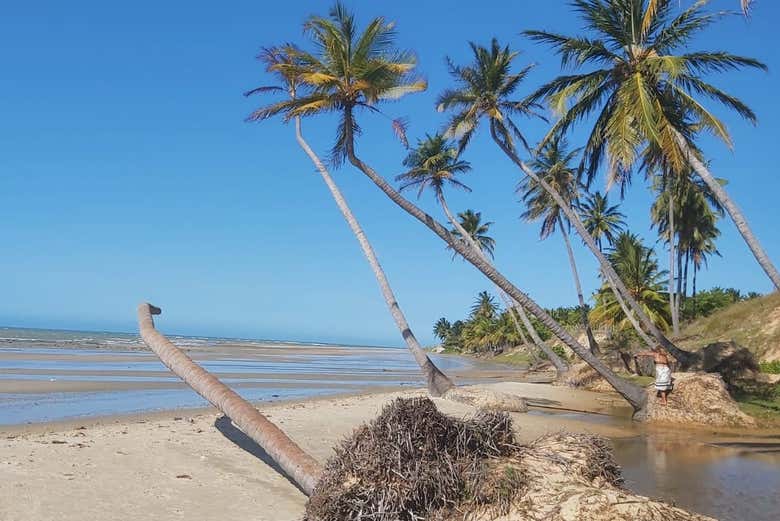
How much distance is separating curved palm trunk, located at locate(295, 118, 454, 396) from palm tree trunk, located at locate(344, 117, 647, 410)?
179 cm

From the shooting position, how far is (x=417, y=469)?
473 centimetres

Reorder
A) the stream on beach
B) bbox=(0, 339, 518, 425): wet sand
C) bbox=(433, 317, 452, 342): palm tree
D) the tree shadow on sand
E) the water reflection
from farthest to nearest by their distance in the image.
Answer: bbox=(433, 317, 452, 342): palm tree < bbox=(0, 339, 518, 425): wet sand < the tree shadow on sand < the stream on beach < the water reflection

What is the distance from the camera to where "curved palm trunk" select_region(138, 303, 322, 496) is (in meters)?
6.19

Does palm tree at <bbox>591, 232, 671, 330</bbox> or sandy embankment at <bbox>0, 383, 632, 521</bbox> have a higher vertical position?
palm tree at <bbox>591, 232, 671, 330</bbox>

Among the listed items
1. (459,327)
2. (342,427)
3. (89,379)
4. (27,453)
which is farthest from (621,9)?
(459,327)

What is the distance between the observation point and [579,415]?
15.8m

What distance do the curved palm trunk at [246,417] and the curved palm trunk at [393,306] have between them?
28.2 feet

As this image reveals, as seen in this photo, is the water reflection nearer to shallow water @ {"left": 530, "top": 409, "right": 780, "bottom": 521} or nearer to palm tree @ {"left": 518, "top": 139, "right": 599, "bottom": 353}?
shallow water @ {"left": 530, "top": 409, "right": 780, "bottom": 521}

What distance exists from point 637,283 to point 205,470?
3295cm

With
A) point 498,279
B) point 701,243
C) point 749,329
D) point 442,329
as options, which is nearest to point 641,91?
point 498,279

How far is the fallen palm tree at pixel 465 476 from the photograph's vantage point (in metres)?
4.36

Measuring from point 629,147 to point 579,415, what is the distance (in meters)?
7.23

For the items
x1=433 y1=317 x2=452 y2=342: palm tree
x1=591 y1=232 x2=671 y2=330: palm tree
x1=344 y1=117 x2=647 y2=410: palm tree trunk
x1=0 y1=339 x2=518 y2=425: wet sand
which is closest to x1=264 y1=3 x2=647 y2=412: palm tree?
x1=344 y1=117 x2=647 y2=410: palm tree trunk

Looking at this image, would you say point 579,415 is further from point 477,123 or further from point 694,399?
point 477,123
